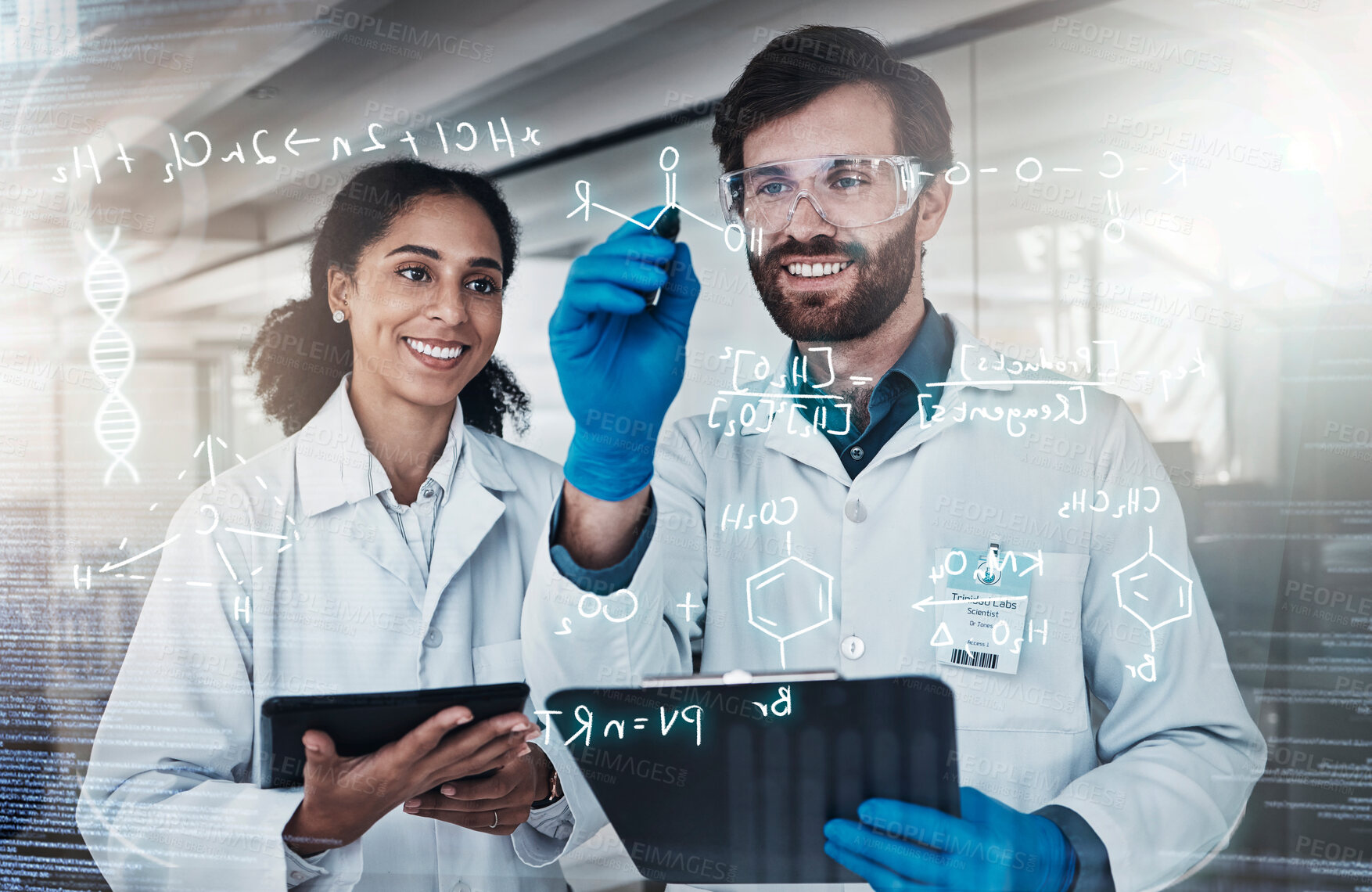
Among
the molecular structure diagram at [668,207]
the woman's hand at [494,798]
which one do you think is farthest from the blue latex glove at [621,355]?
the woman's hand at [494,798]

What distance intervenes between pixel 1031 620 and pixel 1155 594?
0.24m

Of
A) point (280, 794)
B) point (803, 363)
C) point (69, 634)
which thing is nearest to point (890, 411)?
point (803, 363)

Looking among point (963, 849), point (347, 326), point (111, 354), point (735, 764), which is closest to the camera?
point (963, 849)

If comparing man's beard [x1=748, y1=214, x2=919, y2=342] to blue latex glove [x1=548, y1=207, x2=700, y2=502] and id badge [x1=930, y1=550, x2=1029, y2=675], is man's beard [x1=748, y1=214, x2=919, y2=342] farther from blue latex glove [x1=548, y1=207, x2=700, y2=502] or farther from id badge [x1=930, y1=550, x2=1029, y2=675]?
id badge [x1=930, y1=550, x2=1029, y2=675]

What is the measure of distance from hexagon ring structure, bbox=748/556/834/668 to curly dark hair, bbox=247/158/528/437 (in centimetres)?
57

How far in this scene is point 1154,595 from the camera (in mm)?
1482

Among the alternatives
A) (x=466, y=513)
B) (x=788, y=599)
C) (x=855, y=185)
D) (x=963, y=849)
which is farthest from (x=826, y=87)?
(x=963, y=849)

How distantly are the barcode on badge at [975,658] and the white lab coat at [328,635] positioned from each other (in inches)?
30.4

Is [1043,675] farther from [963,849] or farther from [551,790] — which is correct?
[551,790]

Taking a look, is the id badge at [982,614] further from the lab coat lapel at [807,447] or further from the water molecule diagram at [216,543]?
the water molecule diagram at [216,543]

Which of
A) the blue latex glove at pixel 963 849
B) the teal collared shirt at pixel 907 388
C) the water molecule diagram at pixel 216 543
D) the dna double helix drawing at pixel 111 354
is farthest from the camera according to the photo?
the dna double helix drawing at pixel 111 354

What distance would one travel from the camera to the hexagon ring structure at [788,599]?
152cm

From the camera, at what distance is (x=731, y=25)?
1539 millimetres

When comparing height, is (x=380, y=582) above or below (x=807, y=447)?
below
